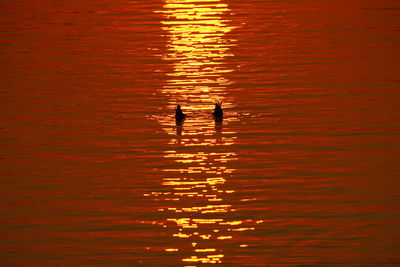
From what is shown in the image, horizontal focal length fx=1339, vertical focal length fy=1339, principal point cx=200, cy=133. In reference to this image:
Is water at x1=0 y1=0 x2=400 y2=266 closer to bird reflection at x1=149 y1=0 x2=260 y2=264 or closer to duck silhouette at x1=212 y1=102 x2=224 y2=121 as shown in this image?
bird reflection at x1=149 y1=0 x2=260 y2=264

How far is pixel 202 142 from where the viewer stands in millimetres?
30469

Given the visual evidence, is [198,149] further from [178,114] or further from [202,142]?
[178,114]

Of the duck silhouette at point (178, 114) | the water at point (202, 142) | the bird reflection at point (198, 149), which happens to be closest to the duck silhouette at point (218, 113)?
the bird reflection at point (198, 149)

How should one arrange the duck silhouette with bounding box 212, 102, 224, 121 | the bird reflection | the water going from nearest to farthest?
the water
the bird reflection
the duck silhouette with bounding box 212, 102, 224, 121

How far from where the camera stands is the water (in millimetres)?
23469

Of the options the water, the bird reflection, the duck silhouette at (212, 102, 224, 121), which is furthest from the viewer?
the duck silhouette at (212, 102, 224, 121)

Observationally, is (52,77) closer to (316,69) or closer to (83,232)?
(316,69)

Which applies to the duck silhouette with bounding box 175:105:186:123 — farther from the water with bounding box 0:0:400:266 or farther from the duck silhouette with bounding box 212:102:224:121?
the duck silhouette with bounding box 212:102:224:121

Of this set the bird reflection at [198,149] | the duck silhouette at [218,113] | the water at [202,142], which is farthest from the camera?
the duck silhouette at [218,113]

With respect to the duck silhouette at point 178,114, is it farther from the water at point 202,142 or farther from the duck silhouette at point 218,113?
the duck silhouette at point 218,113

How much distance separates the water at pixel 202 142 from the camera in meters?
23.5

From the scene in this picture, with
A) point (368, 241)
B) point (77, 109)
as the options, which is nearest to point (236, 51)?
point (77, 109)

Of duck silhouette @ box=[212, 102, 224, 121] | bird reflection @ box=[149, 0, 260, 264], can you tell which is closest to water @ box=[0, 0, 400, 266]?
bird reflection @ box=[149, 0, 260, 264]

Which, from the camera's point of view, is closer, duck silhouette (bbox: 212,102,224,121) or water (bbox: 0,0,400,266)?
water (bbox: 0,0,400,266)
